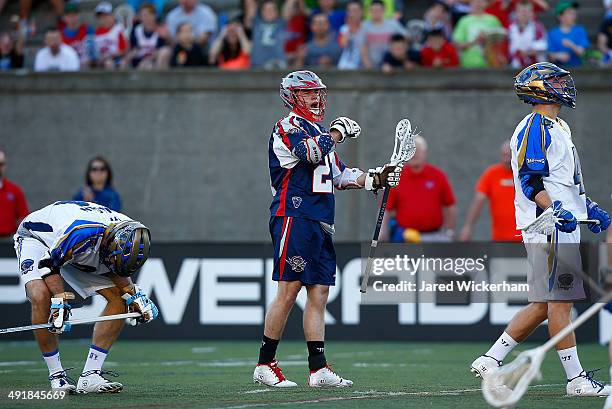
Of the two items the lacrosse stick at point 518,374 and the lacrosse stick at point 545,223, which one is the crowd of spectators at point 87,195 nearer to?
the lacrosse stick at point 545,223

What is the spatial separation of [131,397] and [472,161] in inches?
395

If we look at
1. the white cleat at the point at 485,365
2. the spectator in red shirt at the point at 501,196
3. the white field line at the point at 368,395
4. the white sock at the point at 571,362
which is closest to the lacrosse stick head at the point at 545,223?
the white sock at the point at 571,362

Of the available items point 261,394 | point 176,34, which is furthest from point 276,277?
point 176,34

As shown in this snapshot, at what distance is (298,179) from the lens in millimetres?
9758

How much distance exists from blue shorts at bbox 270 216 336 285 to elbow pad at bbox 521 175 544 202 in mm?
1678

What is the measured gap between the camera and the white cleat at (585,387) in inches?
349

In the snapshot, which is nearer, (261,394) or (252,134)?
(261,394)

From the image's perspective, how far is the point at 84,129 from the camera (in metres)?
18.9

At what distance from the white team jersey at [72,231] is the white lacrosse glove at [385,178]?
194cm

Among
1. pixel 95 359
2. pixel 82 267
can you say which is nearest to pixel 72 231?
pixel 82 267

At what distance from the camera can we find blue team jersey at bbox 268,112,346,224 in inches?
382

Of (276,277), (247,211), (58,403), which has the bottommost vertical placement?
(58,403)

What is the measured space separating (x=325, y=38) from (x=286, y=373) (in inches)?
323

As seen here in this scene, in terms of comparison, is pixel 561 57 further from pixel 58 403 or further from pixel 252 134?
pixel 58 403
